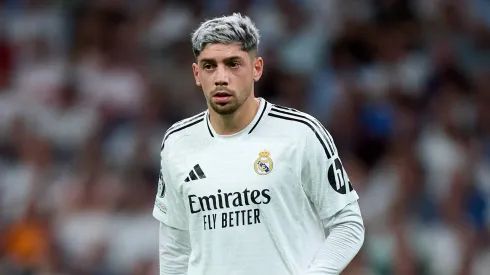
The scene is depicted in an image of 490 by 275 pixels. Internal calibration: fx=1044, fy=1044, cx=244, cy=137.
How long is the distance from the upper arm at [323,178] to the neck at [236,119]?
0.32m

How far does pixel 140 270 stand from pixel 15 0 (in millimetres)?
4413

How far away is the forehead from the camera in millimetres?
5012

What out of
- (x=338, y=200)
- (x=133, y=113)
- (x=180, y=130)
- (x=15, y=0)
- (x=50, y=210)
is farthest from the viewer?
(x=15, y=0)

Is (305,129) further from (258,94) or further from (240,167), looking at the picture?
(258,94)

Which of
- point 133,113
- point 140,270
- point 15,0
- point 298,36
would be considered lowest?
point 140,270

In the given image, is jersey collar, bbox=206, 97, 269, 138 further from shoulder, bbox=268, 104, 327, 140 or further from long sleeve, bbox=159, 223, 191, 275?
long sleeve, bbox=159, 223, 191, 275

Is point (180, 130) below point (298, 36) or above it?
below

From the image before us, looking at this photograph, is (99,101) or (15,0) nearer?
(99,101)

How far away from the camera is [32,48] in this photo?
11484mm

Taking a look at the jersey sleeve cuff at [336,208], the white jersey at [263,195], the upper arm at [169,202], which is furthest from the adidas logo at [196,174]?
the jersey sleeve cuff at [336,208]

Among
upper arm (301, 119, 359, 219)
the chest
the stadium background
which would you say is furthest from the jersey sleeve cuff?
the stadium background

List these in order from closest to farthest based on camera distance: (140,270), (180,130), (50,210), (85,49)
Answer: (180,130)
(140,270)
(50,210)
(85,49)

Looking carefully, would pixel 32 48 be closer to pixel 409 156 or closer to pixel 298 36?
pixel 298 36

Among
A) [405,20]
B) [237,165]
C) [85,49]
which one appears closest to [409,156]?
[405,20]
